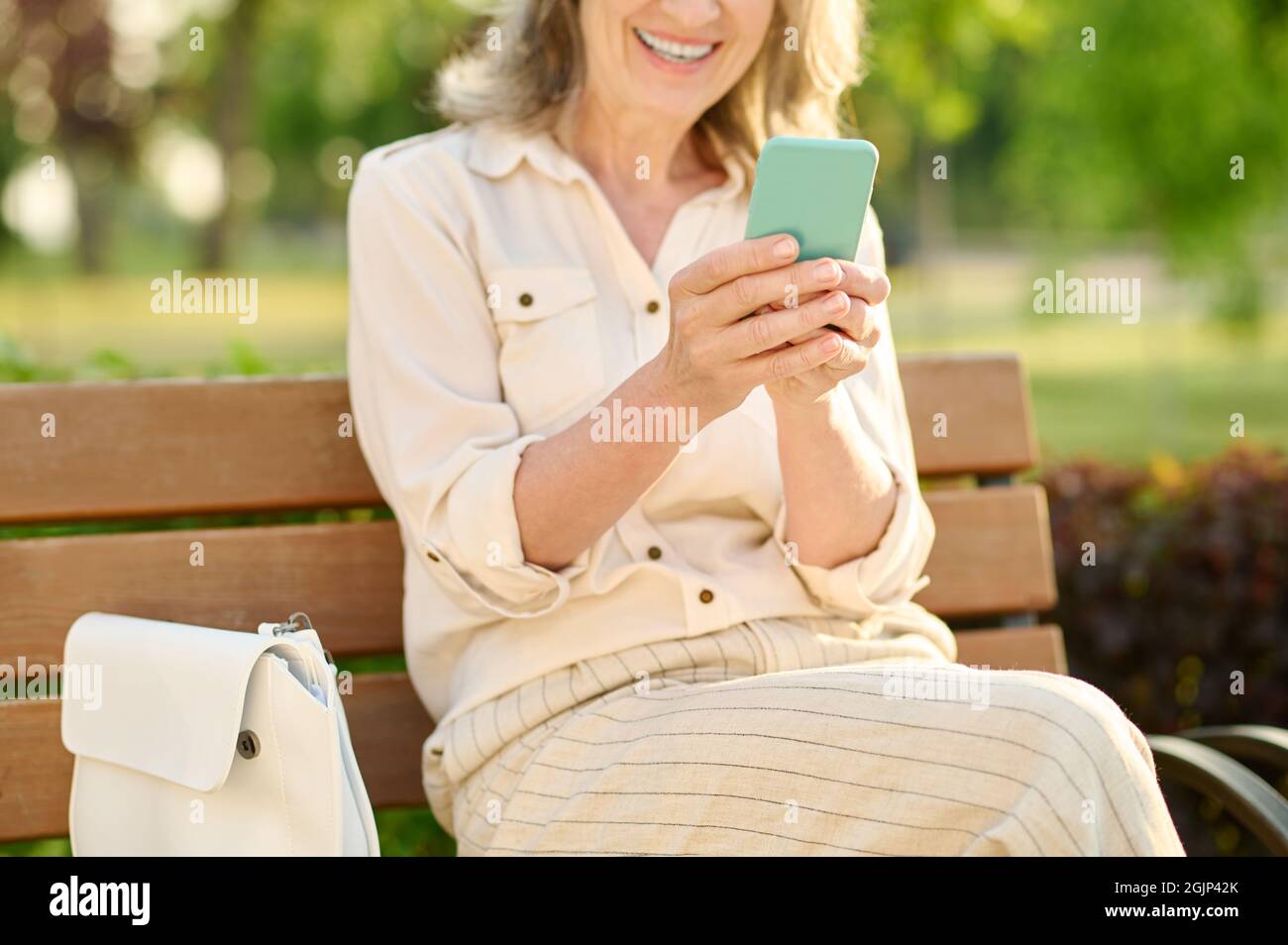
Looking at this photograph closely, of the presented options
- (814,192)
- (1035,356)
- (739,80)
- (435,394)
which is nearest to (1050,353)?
(1035,356)

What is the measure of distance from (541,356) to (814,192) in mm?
646

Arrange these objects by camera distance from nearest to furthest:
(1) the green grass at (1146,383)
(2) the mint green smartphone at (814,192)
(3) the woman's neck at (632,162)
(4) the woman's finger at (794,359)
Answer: (2) the mint green smartphone at (814,192)
(4) the woman's finger at (794,359)
(3) the woman's neck at (632,162)
(1) the green grass at (1146,383)

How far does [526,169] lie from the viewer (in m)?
2.60

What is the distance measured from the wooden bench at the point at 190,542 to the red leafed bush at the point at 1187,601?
116 centimetres

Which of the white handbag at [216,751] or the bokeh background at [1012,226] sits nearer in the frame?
the white handbag at [216,751]

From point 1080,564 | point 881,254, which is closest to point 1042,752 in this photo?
point 881,254

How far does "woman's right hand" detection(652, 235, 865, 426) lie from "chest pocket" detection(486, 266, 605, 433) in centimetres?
35

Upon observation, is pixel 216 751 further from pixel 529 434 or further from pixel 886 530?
pixel 886 530

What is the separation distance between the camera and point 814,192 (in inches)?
77.0

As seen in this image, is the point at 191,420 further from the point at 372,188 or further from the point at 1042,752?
the point at 1042,752

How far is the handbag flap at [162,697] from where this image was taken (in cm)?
206
